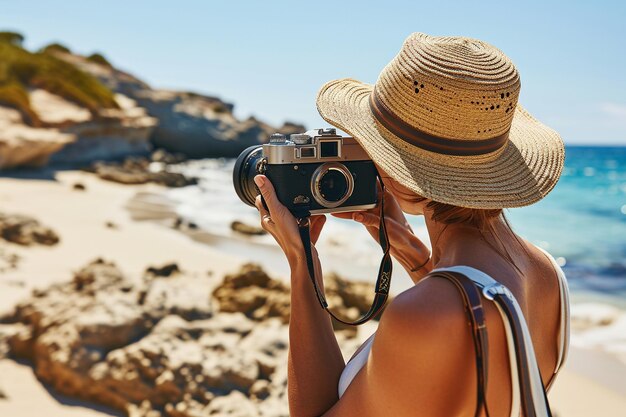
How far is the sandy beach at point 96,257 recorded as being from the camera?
2.74m

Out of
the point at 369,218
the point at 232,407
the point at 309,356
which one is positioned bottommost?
the point at 232,407

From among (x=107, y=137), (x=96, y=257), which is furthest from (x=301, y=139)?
(x=107, y=137)

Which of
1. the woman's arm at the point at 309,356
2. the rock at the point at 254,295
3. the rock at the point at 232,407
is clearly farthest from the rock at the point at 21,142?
the woman's arm at the point at 309,356

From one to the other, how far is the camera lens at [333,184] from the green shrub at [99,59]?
98.4 feet

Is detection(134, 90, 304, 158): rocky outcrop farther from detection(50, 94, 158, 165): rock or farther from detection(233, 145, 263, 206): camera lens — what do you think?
detection(233, 145, 263, 206): camera lens

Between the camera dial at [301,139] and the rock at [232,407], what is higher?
the camera dial at [301,139]

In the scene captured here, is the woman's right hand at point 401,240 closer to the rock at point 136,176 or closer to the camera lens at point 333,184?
the camera lens at point 333,184

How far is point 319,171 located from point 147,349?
156 centimetres

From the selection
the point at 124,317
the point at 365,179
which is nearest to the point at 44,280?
the point at 124,317

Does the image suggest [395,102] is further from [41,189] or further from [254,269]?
[41,189]

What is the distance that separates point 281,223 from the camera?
1.32 m

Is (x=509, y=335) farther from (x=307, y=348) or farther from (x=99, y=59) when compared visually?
(x=99, y=59)

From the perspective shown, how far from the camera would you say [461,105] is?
1.07 metres

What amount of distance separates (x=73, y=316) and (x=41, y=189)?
8.34 meters
